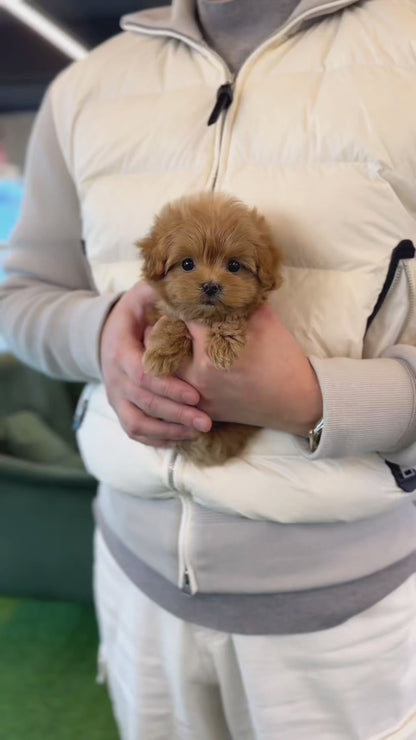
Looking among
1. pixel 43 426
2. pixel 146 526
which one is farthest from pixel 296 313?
pixel 43 426

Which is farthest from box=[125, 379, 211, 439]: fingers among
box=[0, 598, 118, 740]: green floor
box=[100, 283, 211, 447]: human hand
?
box=[0, 598, 118, 740]: green floor

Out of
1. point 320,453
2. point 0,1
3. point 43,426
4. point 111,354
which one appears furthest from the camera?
point 0,1

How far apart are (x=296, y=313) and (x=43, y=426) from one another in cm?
186

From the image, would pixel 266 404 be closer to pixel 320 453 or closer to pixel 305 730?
pixel 320 453

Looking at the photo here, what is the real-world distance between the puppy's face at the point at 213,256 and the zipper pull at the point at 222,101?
130 mm

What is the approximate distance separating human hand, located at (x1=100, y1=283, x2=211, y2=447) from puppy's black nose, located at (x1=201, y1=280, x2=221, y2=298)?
121 mm

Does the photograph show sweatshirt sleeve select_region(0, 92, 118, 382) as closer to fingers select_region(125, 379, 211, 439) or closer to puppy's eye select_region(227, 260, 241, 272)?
fingers select_region(125, 379, 211, 439)

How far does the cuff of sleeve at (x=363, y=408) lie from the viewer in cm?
67

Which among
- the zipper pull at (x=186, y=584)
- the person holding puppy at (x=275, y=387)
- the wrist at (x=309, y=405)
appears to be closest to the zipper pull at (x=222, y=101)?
the person holding puppy at (x=275, y=387)

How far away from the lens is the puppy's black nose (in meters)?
0.68

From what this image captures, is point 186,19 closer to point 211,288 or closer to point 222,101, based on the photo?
point 222,101

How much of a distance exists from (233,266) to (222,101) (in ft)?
0.80

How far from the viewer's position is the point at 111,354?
0.79m

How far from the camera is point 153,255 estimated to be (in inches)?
28.4
